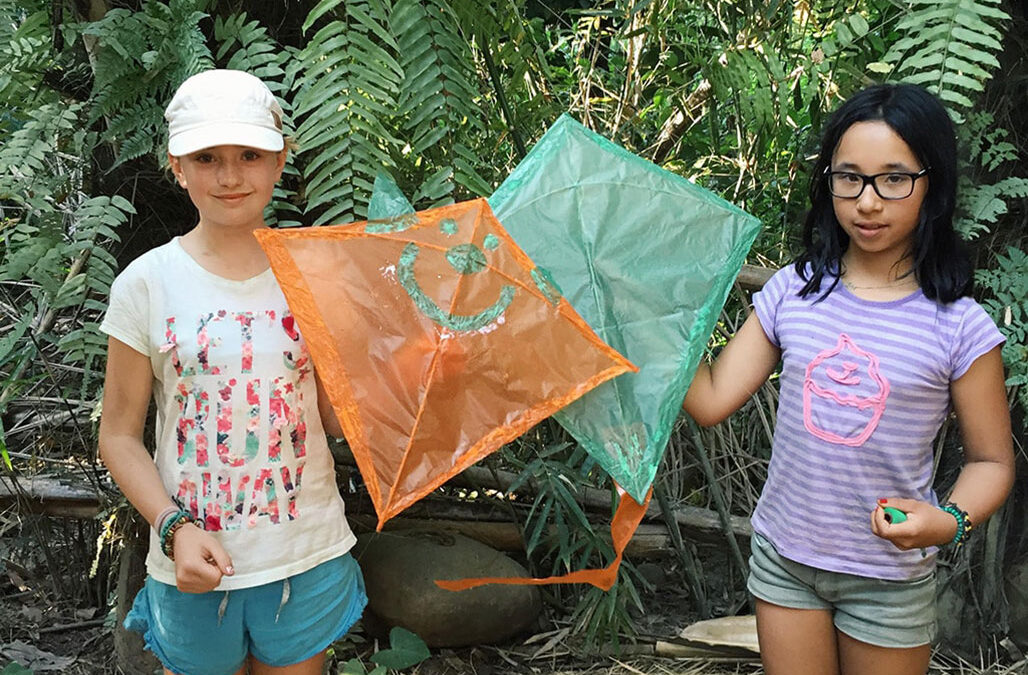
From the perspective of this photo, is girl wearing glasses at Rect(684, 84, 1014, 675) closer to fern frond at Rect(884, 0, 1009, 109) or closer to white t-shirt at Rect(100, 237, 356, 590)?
fern frond at Rect(884, 0, 1009, 109)

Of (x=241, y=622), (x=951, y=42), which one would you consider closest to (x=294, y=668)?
(x=241, y=622)

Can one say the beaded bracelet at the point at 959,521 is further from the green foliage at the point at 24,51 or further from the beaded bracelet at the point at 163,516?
the green foliage at the point at 24,51

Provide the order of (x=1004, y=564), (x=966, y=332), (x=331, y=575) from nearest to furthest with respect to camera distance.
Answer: (x=966, y=332) → (x=331, y=575) → (x=1004, y=564)

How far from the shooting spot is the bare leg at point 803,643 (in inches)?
63.5

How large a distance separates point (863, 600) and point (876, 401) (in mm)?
309

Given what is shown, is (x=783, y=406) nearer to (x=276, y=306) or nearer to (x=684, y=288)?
(x=684, y=288)

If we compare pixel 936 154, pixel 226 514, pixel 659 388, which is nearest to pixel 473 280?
pixel 659 388

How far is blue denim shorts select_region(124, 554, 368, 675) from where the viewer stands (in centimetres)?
158

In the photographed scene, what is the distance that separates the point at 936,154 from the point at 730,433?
1497mm

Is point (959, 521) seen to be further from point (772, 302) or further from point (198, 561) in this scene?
point (198, 561)

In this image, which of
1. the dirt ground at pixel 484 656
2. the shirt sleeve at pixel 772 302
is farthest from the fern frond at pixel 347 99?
the dirt ground at pixel 484 656

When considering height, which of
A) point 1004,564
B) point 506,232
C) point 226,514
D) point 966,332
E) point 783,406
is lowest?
point 1004,564

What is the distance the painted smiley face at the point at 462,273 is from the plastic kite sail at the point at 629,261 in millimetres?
108

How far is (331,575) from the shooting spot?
165cm
